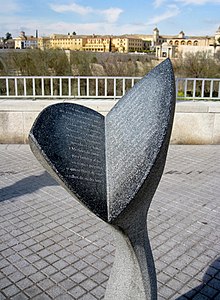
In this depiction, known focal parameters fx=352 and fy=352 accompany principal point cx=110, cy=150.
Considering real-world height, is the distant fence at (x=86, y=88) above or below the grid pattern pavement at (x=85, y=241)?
above

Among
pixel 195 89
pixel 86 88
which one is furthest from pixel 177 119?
pixel 86 88

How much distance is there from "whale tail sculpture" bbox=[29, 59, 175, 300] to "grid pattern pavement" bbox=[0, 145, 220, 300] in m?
0.83

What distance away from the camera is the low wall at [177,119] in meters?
7.38

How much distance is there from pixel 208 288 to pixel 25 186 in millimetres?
3183

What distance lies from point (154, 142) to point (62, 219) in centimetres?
268

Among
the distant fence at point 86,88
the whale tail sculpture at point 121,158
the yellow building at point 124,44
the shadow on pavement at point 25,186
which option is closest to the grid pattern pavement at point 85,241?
the shadow on pavement at point 25,186

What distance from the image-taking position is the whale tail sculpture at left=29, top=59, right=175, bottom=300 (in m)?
1.79

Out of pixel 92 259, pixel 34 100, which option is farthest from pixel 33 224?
pixel 34 100

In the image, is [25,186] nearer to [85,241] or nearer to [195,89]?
[85,241]

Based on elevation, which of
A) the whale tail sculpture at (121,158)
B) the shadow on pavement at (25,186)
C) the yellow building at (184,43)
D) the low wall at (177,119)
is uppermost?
the yellow building at (184,43)

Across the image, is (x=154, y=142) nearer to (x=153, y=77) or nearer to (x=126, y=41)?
(x=153, y=77)

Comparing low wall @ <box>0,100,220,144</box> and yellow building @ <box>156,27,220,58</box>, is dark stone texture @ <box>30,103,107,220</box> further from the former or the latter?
yellow building @ <box>156,27,220,58</box>

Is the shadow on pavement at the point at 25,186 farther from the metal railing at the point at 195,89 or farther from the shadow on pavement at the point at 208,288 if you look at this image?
the metal railing at the point at 195,89

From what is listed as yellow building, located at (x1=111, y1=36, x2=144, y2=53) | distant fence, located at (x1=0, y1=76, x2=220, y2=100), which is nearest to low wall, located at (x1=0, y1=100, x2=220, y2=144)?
distant fence, located at (x1=0, y1=76, x2=220, y2=100)
